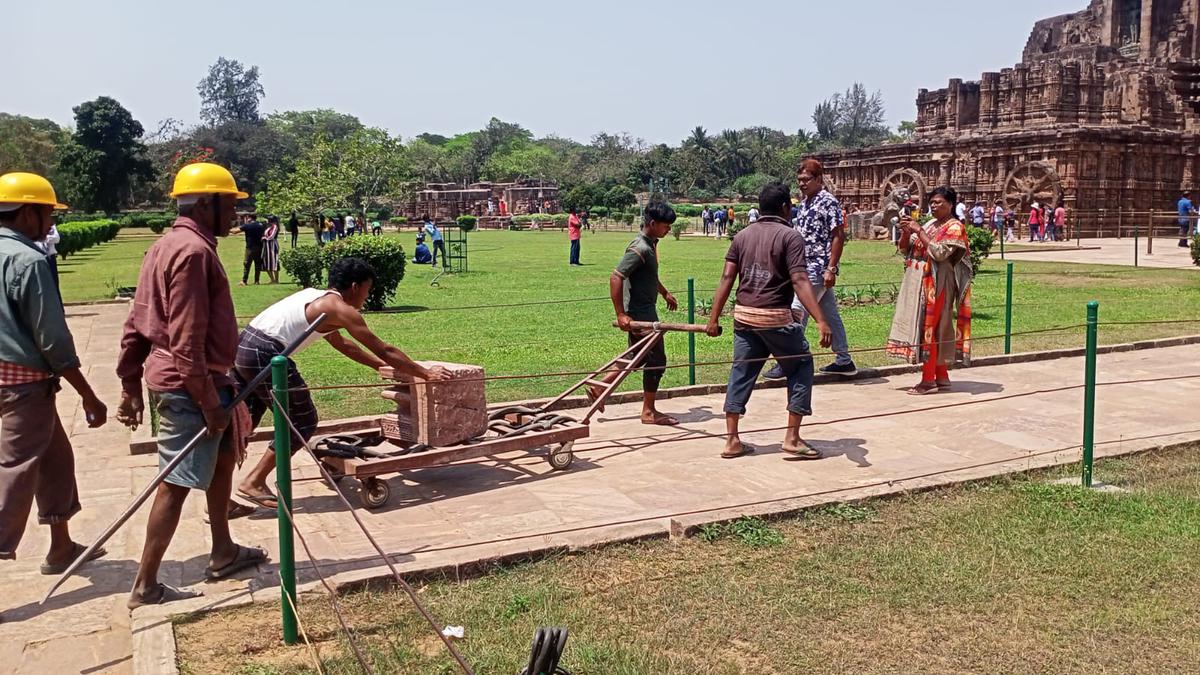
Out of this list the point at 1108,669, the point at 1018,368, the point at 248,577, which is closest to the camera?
the point at 1108,669

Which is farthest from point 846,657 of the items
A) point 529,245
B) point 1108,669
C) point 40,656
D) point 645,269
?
point 529,245

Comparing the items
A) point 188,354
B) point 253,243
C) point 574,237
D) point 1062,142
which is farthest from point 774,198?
point 1062,142

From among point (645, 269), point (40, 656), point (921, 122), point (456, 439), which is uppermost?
point (921, 122)

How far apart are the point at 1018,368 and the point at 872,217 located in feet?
90.3

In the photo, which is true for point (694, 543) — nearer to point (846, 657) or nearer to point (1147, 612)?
point (846, 657)

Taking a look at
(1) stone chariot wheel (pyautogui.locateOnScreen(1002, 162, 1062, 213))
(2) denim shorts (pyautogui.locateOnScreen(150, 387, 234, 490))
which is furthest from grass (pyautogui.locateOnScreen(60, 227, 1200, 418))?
(1) stone chariot wheel (pyautogui.locateOnScreen(1002, 162, 1062, 213))

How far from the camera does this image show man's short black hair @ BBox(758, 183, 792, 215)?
6254 mm

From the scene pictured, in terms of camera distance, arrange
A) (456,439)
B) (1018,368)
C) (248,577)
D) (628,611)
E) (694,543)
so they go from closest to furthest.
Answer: (628,611) < (248,577) < (694,543) < (456,439) < (1018,368)

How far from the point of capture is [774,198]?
6.27 meters

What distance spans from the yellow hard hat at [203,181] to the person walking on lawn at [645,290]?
3.14 metres

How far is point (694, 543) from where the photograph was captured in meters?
4.63

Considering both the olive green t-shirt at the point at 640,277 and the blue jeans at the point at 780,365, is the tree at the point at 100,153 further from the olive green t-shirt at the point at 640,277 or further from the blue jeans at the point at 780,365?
the blue jeans at the point at 780,365

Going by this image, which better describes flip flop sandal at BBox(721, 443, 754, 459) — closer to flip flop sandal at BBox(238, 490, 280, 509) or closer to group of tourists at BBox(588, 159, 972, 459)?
group of tourists at BBox(588, 159, 972, 459)

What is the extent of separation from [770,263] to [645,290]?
1.20 meters
